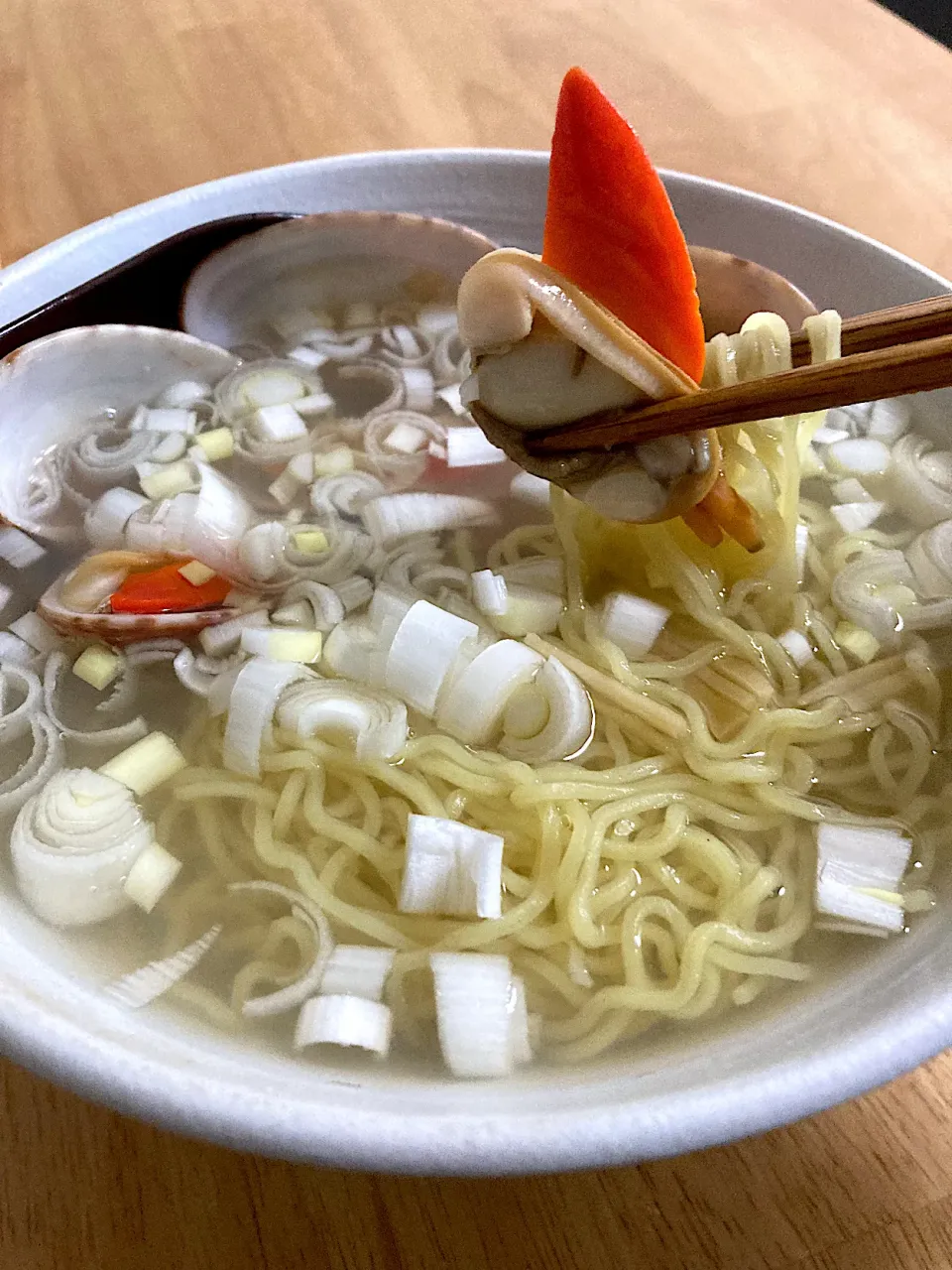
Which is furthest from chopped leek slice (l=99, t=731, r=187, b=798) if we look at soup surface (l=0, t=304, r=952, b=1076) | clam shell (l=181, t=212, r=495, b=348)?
clam shell (l=181, t=212, r=495, b=348)

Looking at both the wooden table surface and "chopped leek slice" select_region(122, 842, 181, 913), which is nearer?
the wooden table surface

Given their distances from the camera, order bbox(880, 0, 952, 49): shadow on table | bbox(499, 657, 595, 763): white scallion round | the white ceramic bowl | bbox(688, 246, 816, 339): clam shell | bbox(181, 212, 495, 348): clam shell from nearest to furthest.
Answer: the white ceramic bowl → bbox(499, 657, 595, 763): white scallion round → bbox(688, 246, 816, 339): clam shell → bbox(181, 212, 495, 348): clam shell → bbox(880, 0, 952, 49): shadow on table

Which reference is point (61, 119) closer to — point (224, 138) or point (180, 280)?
point (224, 138)

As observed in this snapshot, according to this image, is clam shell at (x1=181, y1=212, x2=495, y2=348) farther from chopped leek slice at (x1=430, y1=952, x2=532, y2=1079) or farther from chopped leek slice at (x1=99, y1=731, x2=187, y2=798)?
chopped leek slice at (x1=430, y1=952, x2=532, y2=1079)

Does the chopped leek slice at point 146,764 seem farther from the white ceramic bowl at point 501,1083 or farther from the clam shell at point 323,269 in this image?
the clam shell at point 323,269

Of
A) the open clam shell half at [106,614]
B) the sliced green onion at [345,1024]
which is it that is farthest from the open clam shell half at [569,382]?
the sliced green onion at [345,1024]

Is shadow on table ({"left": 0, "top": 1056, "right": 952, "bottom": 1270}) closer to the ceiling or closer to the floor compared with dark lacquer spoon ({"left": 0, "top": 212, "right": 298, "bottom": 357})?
closer to the floor
